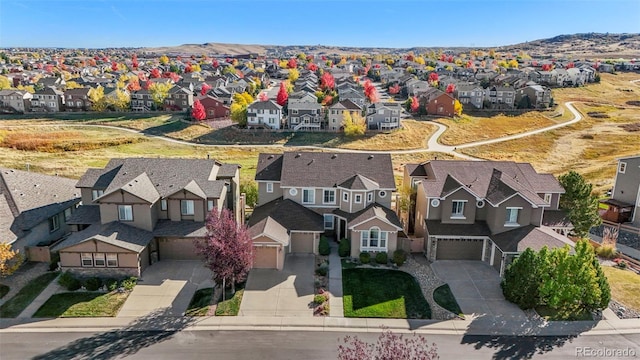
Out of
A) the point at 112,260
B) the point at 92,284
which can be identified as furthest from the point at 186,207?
the point at 92,284

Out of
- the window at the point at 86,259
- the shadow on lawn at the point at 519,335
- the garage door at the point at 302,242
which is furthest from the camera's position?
Result: the garage door at the point at 302,242

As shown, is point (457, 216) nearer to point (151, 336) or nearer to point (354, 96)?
point (151, 336)

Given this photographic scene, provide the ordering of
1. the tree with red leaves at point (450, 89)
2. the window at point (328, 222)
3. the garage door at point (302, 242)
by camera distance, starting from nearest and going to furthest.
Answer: the garage door at point (302, 242), the window at point (328, 222), the tree with red leaves at point (450, 89)

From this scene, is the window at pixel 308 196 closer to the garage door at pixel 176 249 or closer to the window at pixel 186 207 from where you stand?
the window at pixel 186 207

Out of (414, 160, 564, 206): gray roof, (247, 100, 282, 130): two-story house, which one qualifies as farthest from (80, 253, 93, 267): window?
(247, 100, 282, 130): two-story house

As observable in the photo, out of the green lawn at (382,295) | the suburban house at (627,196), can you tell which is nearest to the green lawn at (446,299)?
the green lawn at (382,295)

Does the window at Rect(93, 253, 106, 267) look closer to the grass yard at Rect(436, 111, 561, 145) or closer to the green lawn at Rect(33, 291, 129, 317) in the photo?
the green lawn at Rect(33, 291, 129, 317)

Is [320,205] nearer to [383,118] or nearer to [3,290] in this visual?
[3,290]

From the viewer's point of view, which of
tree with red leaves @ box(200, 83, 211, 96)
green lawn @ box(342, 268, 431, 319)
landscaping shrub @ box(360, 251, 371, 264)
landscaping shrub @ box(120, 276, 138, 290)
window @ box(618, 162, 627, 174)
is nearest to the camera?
green lawn @ box(342, 268, 431, 319)

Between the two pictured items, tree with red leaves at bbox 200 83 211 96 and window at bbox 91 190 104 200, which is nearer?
window at bbox 91 190 104 200
